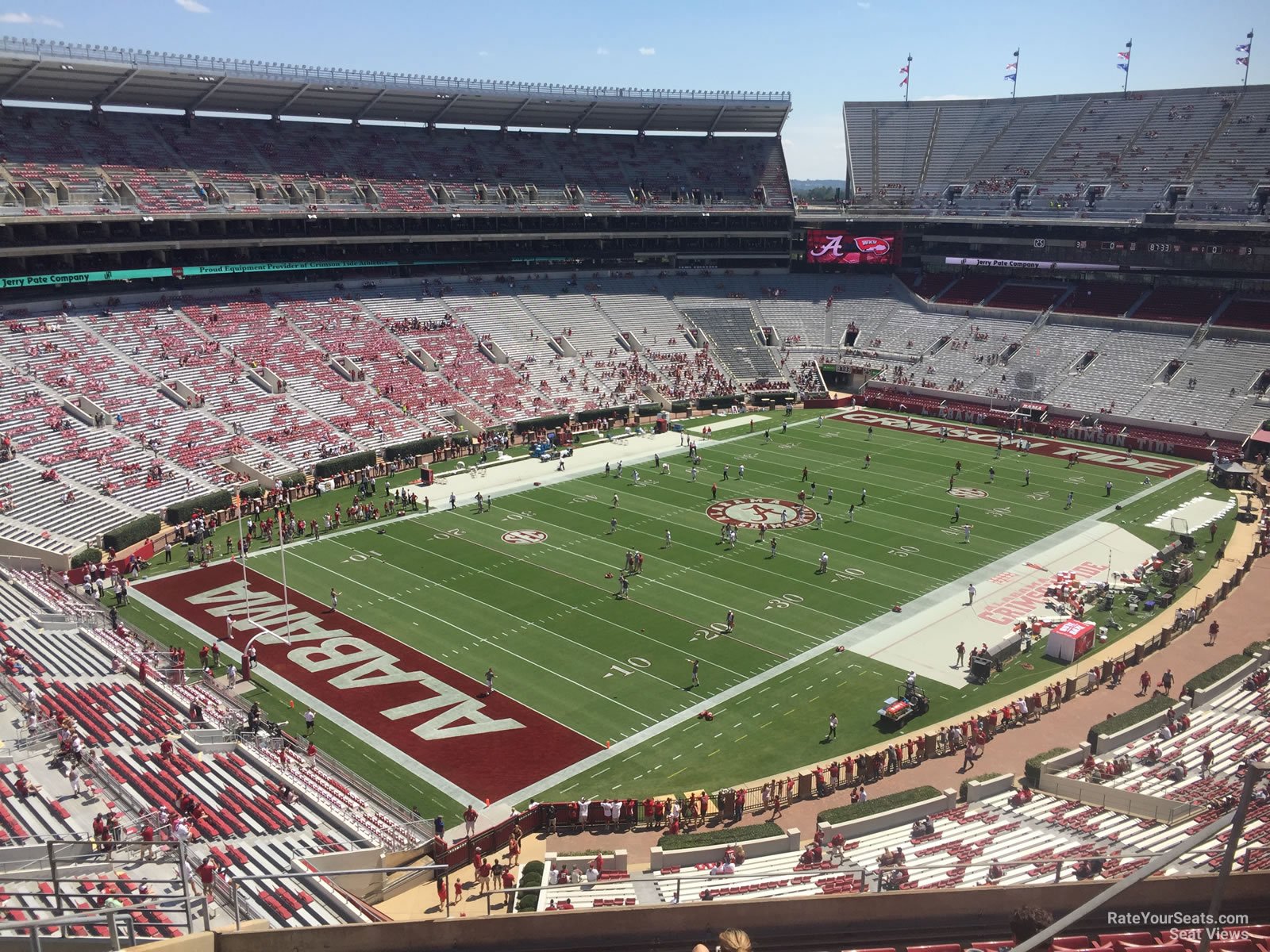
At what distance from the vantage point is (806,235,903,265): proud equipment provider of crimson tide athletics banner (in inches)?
3024

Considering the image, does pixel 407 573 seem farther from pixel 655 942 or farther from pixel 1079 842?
pixel 655 942

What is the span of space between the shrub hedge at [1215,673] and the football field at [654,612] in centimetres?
375

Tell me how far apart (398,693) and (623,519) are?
15.9 metres

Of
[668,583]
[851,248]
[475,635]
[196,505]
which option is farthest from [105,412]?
[851,248]

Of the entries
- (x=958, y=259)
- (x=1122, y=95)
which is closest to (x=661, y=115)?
(x=958, y=259)

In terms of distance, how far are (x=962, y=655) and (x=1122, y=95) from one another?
207 ft

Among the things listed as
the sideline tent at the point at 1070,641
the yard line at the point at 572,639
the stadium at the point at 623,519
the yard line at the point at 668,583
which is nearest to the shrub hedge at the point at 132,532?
the stadium at the point at 623,519

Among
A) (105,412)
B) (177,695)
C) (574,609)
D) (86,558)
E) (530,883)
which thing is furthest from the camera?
(105,412)

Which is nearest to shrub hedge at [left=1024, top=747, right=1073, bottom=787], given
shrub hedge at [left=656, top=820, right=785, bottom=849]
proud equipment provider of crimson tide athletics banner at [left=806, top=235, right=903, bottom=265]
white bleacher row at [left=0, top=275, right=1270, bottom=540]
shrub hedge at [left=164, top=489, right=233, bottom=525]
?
shrub hedge at [left=656, top=820, right=785, bottom=849]

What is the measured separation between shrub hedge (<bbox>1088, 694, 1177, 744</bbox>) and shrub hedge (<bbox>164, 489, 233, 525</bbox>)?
32.8 meters

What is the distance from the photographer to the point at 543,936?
970 centimetres

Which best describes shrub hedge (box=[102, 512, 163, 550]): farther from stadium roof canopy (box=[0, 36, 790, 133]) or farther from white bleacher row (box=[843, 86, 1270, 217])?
white bleacher row (box=[843, 86, 1270, 217])

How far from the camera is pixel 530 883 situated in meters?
17.2

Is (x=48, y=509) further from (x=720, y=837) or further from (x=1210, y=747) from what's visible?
(x=1210, y=747)
